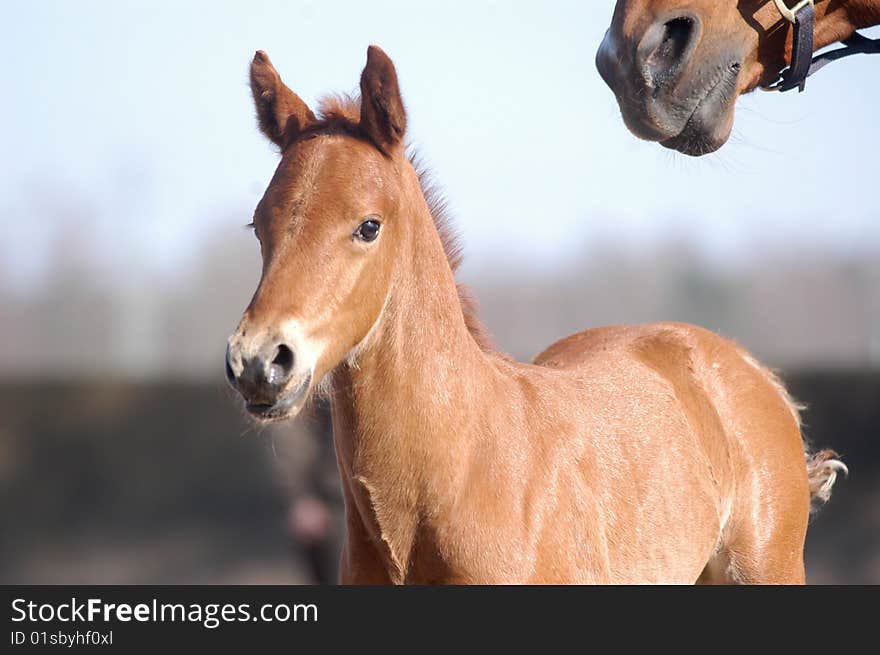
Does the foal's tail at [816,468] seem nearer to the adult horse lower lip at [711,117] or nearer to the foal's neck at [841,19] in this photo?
the foal's neck at [841,19]

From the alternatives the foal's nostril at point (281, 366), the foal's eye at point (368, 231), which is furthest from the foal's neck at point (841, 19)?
the foal's nostril at point (281, 366)

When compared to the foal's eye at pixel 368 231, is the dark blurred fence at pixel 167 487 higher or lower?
lower

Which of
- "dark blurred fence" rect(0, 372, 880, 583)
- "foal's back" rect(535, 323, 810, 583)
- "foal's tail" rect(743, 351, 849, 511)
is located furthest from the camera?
"dark blurred fence" rect(0, 372, 880, 583)

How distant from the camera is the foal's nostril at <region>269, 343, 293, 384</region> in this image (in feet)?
9.06

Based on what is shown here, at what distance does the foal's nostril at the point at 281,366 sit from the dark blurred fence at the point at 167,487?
25.9 feet

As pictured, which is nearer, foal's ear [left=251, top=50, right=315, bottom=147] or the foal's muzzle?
the foal's muzzle

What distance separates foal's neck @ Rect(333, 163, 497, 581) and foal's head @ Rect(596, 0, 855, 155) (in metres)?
0.76

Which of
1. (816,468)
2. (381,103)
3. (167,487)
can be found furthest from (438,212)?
(167,487)

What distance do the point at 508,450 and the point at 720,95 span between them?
48.7 inches

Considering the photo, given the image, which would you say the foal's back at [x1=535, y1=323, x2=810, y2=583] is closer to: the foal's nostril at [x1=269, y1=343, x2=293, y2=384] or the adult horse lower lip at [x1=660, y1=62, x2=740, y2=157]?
the adult horse lower lip at [x1=660, y1=62, x2=740, y2=157]

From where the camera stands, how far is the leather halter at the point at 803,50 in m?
3.12

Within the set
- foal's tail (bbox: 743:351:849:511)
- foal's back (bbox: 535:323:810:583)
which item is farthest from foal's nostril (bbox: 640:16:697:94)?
foal's tail (bbox: 743:351:849:511)
